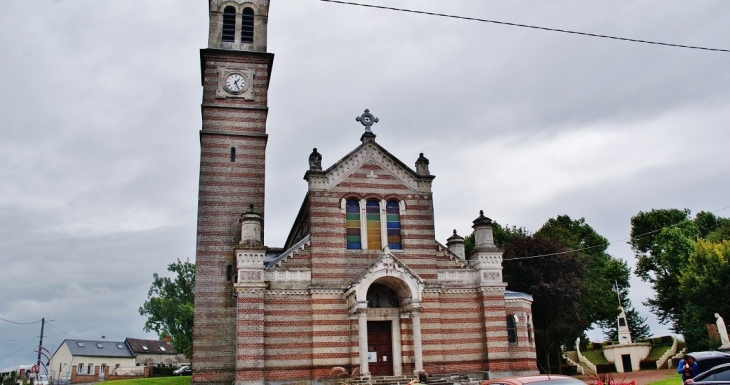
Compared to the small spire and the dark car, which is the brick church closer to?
the small spire

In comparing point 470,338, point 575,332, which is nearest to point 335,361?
point 470,338

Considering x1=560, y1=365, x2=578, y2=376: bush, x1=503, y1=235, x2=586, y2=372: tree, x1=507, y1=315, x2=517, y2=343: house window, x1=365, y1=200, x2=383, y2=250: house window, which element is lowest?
x1=560, y1=365, x2=578, y2=376: bush

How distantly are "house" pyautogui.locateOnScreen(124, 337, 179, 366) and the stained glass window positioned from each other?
56.3 meters

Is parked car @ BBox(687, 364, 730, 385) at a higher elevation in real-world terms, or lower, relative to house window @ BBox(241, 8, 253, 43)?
lower

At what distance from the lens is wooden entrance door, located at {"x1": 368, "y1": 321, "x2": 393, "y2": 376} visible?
28.2m

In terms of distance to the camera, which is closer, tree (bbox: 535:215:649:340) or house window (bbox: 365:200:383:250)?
house window (bbox: 365:200:383:250)

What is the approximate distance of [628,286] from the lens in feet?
205

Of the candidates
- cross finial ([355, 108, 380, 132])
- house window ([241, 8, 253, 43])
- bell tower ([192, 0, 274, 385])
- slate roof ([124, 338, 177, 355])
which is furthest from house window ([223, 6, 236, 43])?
slate roof ([124, 338, 177, 355])

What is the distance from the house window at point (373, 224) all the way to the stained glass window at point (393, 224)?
0.53 meters

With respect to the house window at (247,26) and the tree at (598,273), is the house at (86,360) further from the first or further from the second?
the tree at (598,273)

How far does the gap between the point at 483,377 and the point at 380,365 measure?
5.23m

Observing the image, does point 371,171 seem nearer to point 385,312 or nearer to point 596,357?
point 385,312

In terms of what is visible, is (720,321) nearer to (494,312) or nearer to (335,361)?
(494,312)

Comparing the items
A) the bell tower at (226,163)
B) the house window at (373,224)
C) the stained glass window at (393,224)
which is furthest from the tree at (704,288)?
the bell tower at (226,163)
